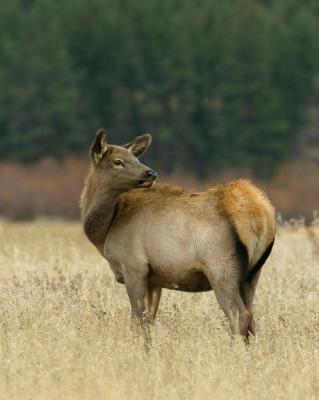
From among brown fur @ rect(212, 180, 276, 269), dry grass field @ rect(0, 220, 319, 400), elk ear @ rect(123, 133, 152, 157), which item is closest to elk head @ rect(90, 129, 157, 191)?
elk ear @ rect(123, 133, 152, 157)

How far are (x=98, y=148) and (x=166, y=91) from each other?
43704 millimetres

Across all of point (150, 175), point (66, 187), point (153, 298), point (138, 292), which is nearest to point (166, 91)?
point (66, 187)

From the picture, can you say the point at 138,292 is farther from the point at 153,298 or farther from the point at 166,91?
the point at 166,91

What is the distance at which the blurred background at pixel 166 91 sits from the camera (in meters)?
51.8

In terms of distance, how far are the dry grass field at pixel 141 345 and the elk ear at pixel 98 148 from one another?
124 centimetres

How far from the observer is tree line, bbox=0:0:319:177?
52.1 m

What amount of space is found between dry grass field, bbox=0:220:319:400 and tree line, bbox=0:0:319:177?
3866 cm

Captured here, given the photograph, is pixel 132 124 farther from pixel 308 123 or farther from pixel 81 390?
pixel 81 390

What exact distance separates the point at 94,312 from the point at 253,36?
47.1 m

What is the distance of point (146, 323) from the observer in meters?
10.3

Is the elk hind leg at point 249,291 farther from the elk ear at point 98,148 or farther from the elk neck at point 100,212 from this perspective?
the elk ear at point 98,148

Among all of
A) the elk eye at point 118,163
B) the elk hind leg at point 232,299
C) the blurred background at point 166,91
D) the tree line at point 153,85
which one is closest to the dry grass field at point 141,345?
the elk hind leg at point 232,299

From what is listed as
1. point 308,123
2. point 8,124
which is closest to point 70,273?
point 8,124

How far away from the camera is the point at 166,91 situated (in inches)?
2149
